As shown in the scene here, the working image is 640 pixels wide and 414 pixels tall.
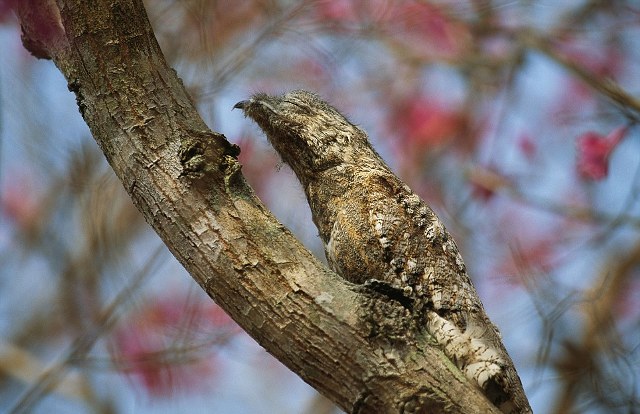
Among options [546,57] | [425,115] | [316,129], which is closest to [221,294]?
[316,129]

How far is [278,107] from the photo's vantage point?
3.39 m

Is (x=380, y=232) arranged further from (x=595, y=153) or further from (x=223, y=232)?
(x=595, y=153)

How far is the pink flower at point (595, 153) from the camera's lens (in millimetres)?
4734

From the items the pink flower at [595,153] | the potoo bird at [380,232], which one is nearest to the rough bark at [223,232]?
the potoo bird at [380,232]

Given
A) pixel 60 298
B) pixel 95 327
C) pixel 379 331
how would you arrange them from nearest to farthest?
pixel 379 331
pixel 95 327
pixel 60 298

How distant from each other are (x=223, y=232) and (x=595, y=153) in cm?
327

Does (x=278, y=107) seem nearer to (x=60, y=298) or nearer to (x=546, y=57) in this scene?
(x=546, y=57)

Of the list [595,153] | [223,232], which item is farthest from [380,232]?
[595,153]

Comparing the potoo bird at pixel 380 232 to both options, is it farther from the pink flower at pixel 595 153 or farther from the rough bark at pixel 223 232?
the pink flower at pixel 595 153

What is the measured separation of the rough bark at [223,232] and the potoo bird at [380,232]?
0.23 meters

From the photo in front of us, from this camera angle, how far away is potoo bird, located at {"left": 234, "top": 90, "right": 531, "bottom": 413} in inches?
103

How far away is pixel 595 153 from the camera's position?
15.9 feet

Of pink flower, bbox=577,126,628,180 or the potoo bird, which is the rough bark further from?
pink flower, bbox=577,126,628,180

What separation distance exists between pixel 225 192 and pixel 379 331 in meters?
0.68
